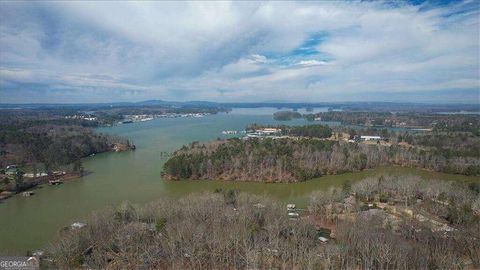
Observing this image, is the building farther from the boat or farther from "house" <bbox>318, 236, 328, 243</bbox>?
the boat

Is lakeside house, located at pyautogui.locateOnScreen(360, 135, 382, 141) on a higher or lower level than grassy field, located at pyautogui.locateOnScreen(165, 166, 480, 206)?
higher

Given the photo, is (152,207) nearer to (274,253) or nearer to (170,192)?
(274,253)

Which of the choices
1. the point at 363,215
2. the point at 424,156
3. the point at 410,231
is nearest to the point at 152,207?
the point at 363,215

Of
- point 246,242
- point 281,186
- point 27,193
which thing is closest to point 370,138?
point 281,186

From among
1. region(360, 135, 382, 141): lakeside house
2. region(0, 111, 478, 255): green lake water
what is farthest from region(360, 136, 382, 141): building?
region(0, 111, 478, 255): green lake water

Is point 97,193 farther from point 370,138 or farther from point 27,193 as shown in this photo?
point 370,138

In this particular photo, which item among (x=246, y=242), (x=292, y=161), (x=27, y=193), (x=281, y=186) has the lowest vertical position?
(x=281, y=186)
